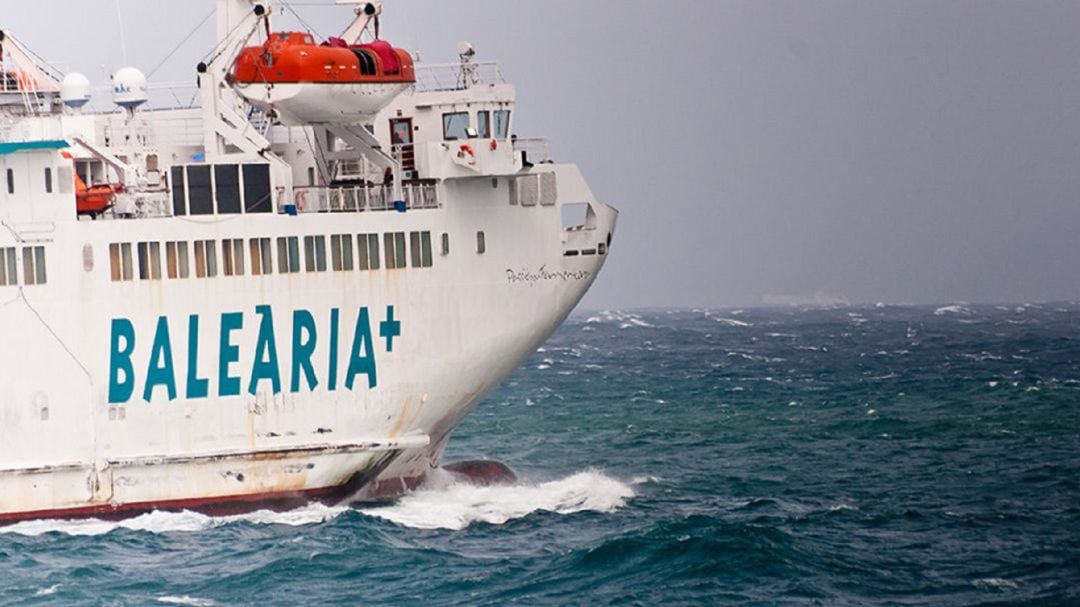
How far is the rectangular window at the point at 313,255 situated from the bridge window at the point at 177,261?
7.37ft

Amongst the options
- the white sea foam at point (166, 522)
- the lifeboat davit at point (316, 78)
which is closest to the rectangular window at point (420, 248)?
the lifeboat davit at point (316, 78)

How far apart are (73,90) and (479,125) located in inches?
324

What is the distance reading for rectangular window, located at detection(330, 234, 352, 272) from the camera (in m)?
35.8

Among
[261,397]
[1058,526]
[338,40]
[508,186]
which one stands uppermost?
[338,40]

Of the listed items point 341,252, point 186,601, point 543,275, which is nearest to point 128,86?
point 341,252

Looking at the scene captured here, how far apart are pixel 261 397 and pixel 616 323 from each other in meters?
→ 118

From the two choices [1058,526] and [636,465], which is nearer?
[1058,526]

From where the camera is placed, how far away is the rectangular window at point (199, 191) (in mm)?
35281

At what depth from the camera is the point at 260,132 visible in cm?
3816

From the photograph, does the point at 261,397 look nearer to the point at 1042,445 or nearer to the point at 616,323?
the point at 1042,445

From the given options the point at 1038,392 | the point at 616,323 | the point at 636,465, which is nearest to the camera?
the point at 636,465

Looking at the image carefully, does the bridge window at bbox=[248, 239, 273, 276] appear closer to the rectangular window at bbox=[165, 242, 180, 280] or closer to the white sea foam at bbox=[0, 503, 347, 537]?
the rectangular window at bbox=[165, 242, 180, 280]

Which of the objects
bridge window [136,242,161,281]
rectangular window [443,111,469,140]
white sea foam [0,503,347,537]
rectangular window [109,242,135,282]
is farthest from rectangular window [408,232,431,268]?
rectangular window [109,242,135,282]

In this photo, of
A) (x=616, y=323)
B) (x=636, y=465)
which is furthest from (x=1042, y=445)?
(x=616, y=323)
